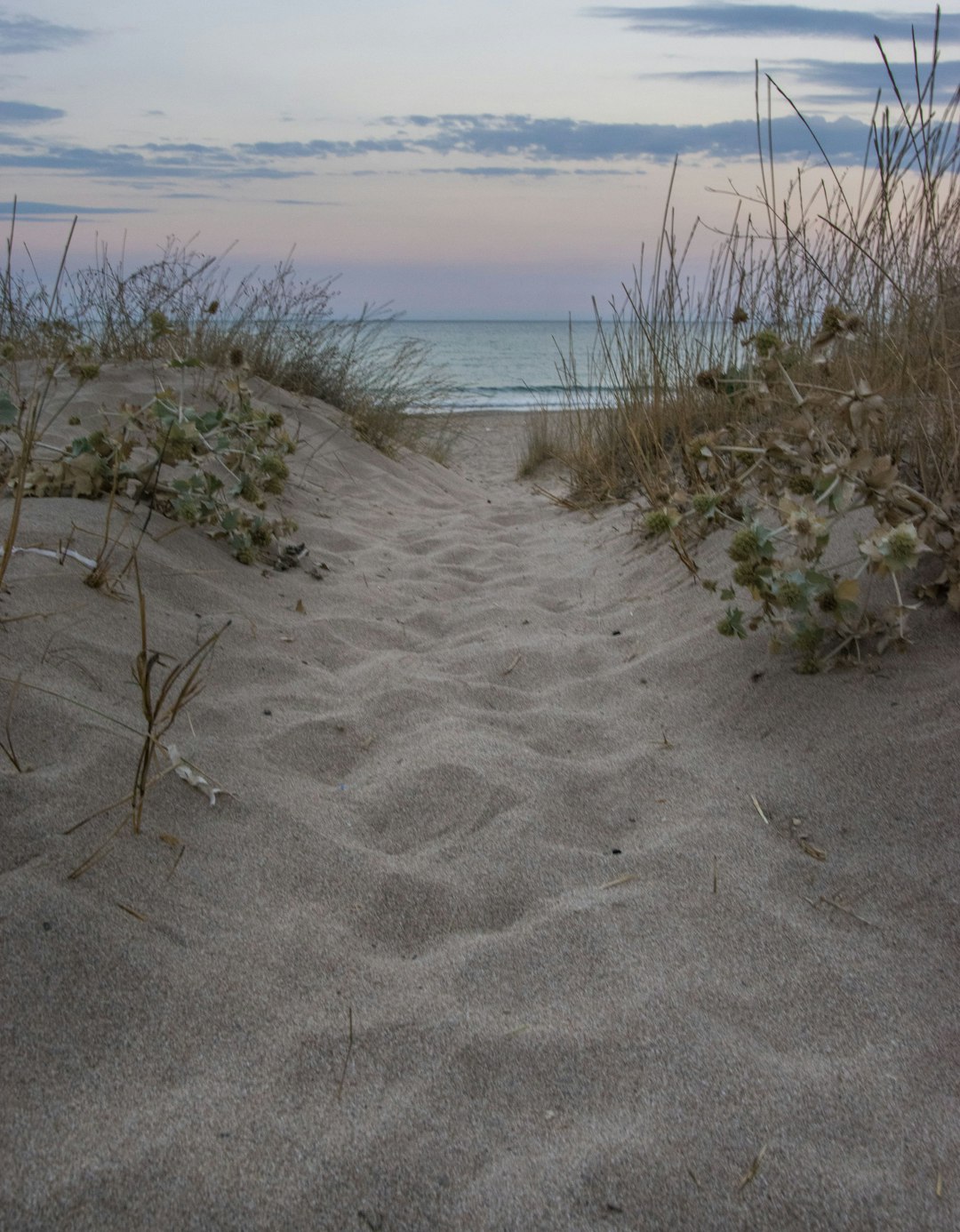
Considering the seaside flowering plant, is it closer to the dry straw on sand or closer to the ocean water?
the dry straw on sand

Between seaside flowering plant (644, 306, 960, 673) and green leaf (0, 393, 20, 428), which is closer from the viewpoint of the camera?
seaside flowering plant (644, 306, 960, 673)

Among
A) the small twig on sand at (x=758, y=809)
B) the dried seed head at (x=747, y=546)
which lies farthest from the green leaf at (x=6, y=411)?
the small twig on sand at (x=758, y=809)

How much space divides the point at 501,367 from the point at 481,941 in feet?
80.8

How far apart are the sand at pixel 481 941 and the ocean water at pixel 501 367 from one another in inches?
153

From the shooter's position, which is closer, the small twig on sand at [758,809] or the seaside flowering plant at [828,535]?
the small twig on sand at [758,809]

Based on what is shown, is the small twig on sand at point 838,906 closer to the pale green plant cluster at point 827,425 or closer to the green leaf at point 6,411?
the pale green plant cluster at point 827,425

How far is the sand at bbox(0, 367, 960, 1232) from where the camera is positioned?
0.98 metres

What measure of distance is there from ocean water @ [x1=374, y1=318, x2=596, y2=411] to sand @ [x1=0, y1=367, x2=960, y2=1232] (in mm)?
3882

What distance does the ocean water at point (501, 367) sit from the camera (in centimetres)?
1319

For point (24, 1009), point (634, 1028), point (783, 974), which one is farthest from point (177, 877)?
point (783, 974)

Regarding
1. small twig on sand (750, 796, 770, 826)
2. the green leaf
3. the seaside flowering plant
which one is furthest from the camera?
the green leaf

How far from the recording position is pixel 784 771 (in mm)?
1699

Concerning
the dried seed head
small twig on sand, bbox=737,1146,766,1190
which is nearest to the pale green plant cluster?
Answer: the dried seed head

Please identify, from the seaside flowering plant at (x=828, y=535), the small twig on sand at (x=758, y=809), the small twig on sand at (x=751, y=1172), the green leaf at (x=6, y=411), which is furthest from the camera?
the green leaf at (x=6, y=411)
